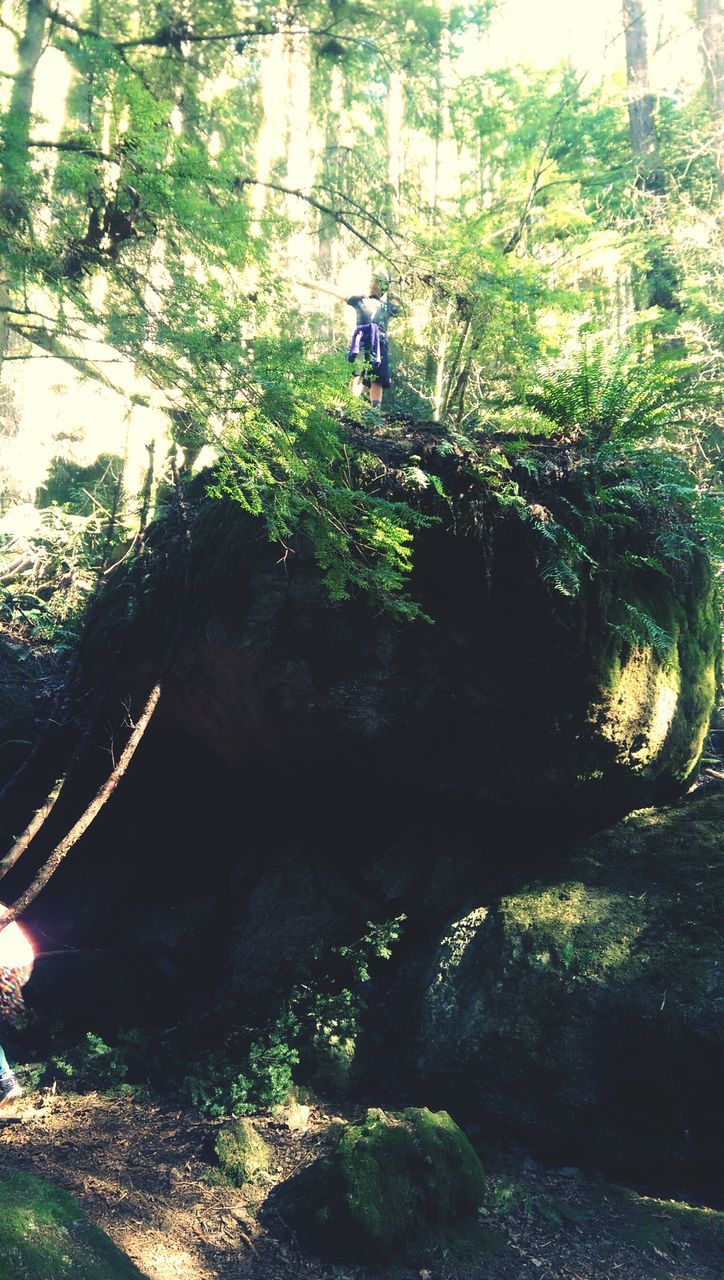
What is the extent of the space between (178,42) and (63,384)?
7.30 meters

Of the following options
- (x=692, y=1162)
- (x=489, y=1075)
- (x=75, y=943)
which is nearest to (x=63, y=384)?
(x=75, y=943)

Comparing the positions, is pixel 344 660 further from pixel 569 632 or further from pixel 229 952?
pixel 229 952

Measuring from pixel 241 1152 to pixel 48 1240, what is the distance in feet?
6.91

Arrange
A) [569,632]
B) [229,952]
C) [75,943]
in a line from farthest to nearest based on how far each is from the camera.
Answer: [75,943]
[229,952]
[569,632]

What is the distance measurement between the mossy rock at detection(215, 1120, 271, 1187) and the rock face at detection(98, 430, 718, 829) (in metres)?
2.64

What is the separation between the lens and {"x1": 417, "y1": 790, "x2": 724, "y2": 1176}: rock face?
4.38 meters

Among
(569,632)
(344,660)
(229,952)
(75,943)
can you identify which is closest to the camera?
(569,632)

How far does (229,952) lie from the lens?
643 cm

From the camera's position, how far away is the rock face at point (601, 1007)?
173 inches

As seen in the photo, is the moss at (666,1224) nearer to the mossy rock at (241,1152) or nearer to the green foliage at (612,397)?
the mossy rock at (241,1152)

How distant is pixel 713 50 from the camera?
514 inches

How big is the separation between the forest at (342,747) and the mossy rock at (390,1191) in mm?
19

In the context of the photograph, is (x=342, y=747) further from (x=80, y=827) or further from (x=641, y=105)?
(x=641, y=105)

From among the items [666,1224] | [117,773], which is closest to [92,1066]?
[117,773]
